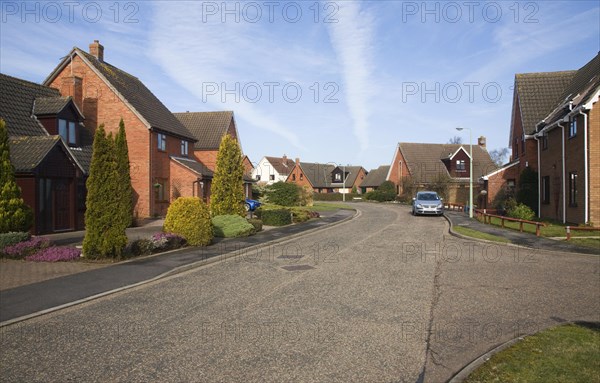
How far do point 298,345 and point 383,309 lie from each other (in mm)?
2297

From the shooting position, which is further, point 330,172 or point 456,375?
point 330,172

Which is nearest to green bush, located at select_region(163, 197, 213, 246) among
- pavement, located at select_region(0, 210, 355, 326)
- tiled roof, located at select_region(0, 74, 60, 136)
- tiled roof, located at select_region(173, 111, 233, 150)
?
pavement, located at select_region(0, 210, 355, 326)

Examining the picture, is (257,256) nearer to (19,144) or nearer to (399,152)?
(19,144)

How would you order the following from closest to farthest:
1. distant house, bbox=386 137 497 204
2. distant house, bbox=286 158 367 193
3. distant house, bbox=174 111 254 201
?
1. distant house, bbox=174 111 254 201
2. distant house, bbox=386 137 497 204
3. distant house, bbox=286 158 367 193

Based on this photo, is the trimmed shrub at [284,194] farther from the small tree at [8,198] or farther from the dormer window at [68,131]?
the small tree at [8,198]

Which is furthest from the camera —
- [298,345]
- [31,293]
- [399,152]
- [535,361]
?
[399,152]

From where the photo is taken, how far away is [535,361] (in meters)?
5.35

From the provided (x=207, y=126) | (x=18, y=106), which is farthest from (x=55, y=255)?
(x=207, y=126)

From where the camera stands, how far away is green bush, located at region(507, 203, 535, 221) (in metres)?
26.2

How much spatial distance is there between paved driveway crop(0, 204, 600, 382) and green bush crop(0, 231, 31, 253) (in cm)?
619

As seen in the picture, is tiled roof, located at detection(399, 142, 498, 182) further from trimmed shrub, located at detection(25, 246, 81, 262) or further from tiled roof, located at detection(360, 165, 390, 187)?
trimmed shrub, located at detection(25, 246, 81, 262)

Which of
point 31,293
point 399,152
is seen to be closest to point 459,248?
point 31,293

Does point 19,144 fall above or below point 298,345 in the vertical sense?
above

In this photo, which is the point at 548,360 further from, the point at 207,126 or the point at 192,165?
the point at 207,126
